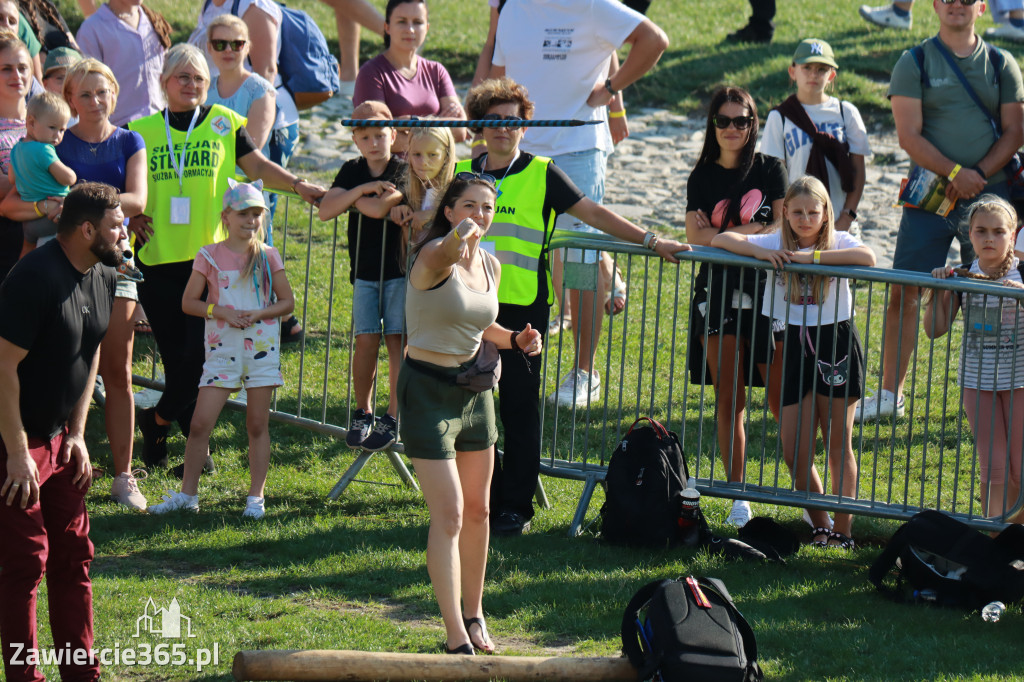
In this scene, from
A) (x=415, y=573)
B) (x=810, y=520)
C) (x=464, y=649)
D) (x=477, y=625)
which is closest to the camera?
(x=464, y=649)

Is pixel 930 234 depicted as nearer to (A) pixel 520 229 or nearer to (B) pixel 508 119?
(A) pixel 520 229

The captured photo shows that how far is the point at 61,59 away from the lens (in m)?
7.81

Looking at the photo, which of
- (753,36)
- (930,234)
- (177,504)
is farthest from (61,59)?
(753,36)

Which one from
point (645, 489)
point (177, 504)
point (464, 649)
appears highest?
point (645, 489)

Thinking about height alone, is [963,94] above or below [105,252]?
Result: above

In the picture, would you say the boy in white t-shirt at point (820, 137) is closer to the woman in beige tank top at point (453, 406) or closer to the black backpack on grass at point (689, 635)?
the woman in beige tank top at point (453, 406)

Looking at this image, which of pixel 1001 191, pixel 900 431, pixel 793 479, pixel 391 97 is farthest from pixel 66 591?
pixel 1001 191

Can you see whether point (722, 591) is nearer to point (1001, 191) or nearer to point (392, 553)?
point (392, 553)

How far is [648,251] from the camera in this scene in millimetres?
6488

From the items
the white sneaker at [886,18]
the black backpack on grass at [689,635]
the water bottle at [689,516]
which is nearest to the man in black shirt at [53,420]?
the black backpack on grass at [689,635]

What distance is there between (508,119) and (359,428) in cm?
194

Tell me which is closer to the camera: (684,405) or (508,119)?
(508,119)

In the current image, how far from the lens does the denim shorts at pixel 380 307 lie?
6.99m

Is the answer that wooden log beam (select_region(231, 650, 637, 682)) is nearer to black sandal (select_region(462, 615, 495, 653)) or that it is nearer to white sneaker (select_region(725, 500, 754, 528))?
black sandal (select_region(462, 615, 495, 653))
